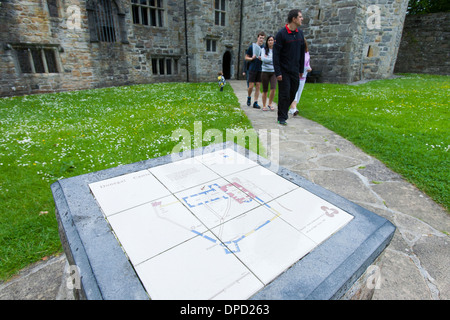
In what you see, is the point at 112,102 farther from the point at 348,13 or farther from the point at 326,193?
the point at 348,13

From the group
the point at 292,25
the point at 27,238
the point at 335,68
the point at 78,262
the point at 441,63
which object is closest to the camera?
the point at 78,262

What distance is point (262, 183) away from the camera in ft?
7.79

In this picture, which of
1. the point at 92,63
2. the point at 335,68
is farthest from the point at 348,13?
the point at 92,63

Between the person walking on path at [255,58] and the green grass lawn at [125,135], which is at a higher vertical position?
the person walking on path at [255,58]

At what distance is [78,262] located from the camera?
4.77 ft

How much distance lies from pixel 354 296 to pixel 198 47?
51.4 feet

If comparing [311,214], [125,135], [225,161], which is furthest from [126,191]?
[125,135]

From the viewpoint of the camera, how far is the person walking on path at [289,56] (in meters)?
5.23

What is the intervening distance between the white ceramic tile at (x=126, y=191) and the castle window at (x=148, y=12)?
1392cm

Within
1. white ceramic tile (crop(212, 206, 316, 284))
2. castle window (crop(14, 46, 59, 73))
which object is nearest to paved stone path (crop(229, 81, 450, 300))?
white ceramic tile (crop(212, 206, 316, 284))

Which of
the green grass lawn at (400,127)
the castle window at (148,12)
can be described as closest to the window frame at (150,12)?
the castle window at (148,12)

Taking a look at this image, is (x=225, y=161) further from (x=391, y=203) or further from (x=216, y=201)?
(x=391, y=203)

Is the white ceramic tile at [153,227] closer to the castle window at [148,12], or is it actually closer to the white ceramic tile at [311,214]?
the white ceramic tile at [311,214]

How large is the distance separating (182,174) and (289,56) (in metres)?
4.30
